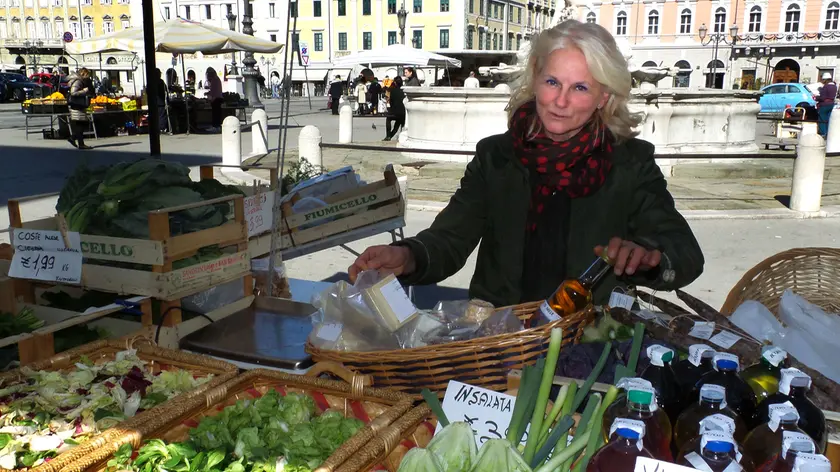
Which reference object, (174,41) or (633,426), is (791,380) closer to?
(633,426)

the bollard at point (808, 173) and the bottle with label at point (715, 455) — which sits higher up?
the bottle with label at point (715, 455)

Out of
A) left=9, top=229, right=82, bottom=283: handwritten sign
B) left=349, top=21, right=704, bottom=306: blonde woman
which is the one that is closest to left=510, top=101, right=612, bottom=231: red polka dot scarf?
left=349, top=21, right=704, bottom=306: blonde woman

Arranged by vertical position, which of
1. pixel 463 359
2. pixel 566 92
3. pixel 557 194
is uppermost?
pixel 566 92

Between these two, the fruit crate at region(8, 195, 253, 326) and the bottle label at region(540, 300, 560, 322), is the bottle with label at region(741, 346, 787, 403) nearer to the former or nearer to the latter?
the bottle label at region(540, 300, 560, 322)

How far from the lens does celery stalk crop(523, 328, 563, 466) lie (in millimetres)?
1717

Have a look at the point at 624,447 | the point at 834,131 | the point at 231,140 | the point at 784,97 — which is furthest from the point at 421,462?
the point at 784,97

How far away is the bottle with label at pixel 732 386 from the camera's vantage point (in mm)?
1534

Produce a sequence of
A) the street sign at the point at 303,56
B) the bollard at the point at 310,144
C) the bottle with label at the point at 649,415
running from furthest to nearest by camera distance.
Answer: the bollard at the point at 310,144 → the street sign at the point at 303,56 → the bottle with label at the point at 649,415

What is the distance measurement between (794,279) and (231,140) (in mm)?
9904

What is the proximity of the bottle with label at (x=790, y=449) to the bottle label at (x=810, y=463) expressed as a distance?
1 cm

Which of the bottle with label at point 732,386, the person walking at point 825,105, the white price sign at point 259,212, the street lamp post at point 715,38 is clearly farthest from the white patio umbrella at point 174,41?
the street lamp post at point 715,38

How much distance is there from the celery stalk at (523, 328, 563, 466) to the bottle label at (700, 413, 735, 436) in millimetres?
469

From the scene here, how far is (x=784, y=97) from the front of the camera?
102ft

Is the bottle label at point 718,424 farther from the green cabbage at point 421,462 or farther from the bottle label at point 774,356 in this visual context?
the green cabbage at point 421,462
